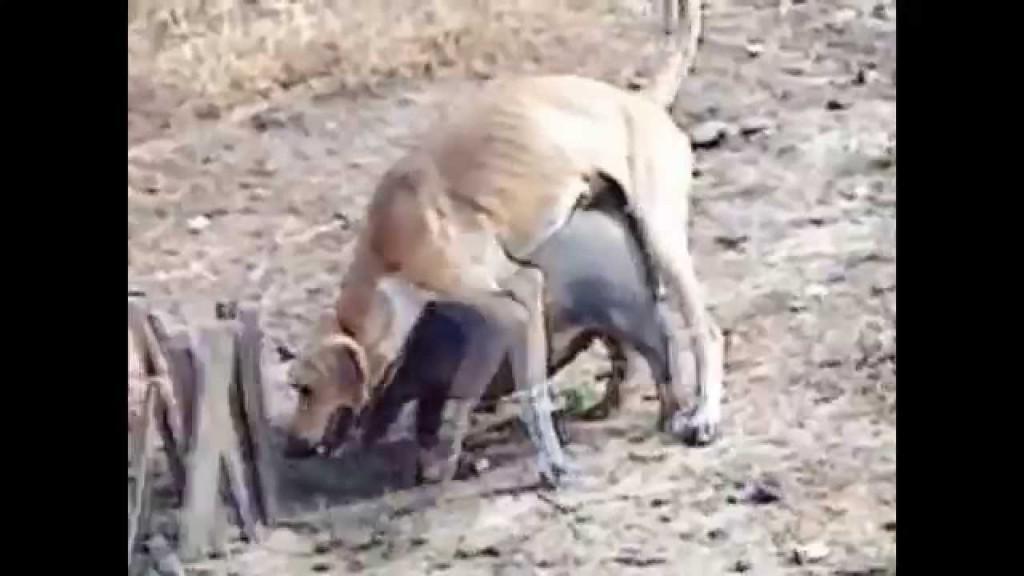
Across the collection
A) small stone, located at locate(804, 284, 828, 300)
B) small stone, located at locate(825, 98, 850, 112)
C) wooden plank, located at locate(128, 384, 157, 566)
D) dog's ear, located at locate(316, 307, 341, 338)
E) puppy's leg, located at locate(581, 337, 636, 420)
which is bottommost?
wooden plank, located at locate(128, 384, 157, 566)

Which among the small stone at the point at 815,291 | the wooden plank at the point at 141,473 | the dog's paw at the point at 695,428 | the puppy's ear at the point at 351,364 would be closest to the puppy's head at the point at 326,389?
the puppy's ear at the point at 351,364

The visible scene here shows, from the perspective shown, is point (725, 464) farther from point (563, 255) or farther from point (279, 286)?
point (279, 286)

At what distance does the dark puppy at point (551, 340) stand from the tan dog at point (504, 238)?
0.01 m

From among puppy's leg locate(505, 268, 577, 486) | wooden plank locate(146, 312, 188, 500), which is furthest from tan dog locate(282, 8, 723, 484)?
wooden plank locate(146, 312, 188, 500)

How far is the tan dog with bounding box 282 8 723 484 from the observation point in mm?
1259

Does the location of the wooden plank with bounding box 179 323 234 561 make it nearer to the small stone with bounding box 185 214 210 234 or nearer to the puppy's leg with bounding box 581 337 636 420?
the small stone with bounding box 185 214 210 234

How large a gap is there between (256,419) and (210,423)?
4 cm

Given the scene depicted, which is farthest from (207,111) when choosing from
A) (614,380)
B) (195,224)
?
(614,380)

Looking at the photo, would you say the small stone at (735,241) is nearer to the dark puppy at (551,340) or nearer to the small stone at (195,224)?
the dark puppy at (551,340)

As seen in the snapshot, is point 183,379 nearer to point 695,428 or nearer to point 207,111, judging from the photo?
point 207,111

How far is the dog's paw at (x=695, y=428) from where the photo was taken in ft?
4.12

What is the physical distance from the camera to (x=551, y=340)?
1.26 m

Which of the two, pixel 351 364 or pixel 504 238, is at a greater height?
pixel 504 238
